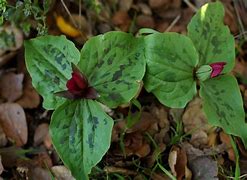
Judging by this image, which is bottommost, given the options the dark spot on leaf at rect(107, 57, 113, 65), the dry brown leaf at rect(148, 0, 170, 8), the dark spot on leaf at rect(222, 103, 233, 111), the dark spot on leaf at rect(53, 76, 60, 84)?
the dark spot on leaf at rect(222, 103, 233, 111)

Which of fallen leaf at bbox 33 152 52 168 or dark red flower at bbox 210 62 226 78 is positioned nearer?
dark red flower at bbox 210 62 226 78

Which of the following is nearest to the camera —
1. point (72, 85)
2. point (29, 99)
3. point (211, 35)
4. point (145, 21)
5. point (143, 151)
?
point (72, 85)

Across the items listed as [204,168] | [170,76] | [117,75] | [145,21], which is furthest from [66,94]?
[145,21]

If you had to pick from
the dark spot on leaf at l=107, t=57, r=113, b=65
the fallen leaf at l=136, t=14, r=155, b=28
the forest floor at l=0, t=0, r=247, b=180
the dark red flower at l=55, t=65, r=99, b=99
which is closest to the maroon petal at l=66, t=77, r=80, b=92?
the dark red flower at l=55, t=65, r=99, b=99

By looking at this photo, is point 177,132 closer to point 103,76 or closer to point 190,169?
point 190,169

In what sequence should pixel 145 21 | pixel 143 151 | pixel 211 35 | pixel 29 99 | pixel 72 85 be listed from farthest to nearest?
1. pixel 145 21
2. pixel 29 99
3. pixel 143 151
4. pixel 211 35
5. pixel 72 85

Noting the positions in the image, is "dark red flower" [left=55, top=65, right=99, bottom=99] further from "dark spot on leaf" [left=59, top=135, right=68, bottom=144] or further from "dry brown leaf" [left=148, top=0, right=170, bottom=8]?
"dry brown leaf" [left=148, top=0, right=170, bottom=8]

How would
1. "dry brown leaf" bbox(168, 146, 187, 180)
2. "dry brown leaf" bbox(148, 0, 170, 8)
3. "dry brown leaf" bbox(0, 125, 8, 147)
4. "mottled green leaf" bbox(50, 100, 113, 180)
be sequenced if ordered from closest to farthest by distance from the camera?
"mottled green leaf" bbox(50, 100, 113, 180), "dry brown leaf" bbox(168, 146, 187, 180), "dry brown leaf" bbox(0, 125, 8, 147), "dry brown leaf" bbox(148, 0, 170, 8)

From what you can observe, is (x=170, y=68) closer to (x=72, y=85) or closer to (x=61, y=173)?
(x=72, y=85)

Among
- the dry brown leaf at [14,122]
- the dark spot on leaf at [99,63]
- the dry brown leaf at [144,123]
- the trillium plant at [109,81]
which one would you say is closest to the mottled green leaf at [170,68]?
the trillium plant at [109,81]
